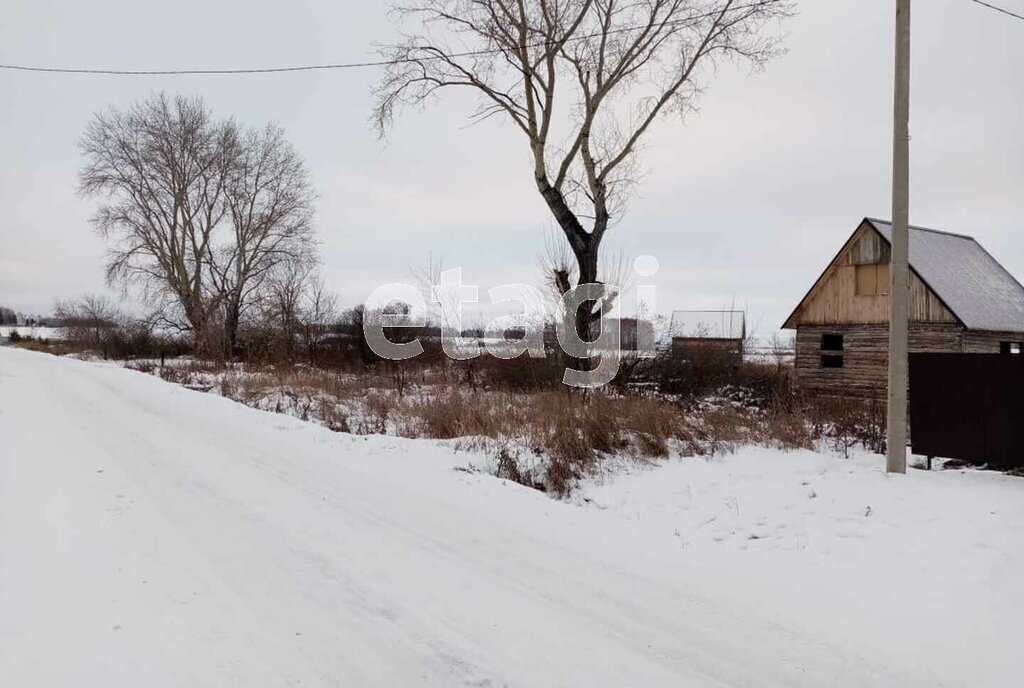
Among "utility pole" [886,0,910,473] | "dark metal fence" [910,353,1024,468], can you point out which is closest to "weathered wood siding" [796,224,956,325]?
"dark metal fence" [910,353,1024,468]

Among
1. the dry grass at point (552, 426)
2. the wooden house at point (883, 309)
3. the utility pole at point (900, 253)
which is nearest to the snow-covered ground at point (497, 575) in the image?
the utility pole at point (900, 253)

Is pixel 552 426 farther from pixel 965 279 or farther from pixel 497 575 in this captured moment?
pixel 965 279

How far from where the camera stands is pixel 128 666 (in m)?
3.39

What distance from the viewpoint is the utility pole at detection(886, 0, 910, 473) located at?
7430 millimetres

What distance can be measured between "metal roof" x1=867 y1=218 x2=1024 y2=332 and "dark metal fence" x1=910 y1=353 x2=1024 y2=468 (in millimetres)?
18696

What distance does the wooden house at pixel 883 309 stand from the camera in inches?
945

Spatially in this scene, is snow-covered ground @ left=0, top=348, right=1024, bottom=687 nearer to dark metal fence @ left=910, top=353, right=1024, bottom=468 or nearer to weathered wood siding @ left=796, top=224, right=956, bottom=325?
dark metal fence @ left=910, top=353, right=1024, bottom=468

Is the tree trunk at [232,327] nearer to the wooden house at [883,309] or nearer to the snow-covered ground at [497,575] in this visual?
the wooden house at [883,309]

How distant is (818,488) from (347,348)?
2573 cm

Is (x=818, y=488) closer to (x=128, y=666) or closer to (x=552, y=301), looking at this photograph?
(x=128, y=666)

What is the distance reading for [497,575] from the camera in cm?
491

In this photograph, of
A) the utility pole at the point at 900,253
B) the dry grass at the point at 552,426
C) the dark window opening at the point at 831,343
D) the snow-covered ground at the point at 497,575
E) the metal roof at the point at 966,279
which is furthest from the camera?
the dark window opening at the point at 831,343

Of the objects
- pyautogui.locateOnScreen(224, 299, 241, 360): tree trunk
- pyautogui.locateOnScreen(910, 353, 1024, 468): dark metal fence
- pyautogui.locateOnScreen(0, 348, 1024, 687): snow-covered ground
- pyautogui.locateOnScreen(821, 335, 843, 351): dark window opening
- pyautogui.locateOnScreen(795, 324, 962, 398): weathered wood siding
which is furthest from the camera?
pyautogui.locateOnScreen(224, 299, 241, 360): tree trunk

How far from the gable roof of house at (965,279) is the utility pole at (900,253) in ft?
62.2
